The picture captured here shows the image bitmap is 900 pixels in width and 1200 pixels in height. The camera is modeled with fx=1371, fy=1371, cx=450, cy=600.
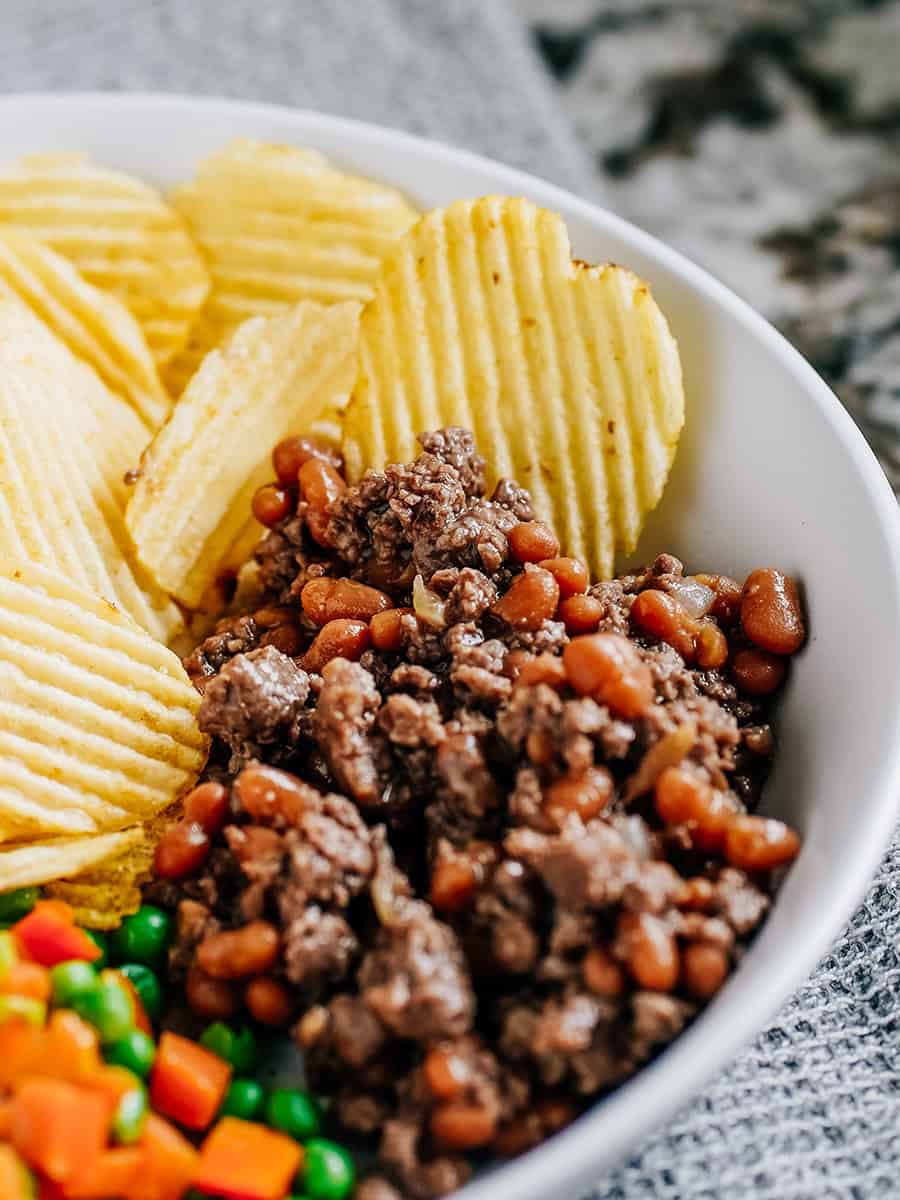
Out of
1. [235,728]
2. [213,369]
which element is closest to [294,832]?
[235,728]

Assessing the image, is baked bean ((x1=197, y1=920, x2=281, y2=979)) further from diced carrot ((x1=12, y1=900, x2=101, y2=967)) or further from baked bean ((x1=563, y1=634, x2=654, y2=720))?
baked bean ((x1=563, y1=634, x2=654, y2=720))

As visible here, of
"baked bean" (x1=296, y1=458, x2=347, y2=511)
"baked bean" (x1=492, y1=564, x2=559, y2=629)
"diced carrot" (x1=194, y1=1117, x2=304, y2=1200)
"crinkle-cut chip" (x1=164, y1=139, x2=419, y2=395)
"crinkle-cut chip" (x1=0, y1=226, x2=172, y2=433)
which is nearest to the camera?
"diced carrot" (x1=194, y1=1117, x2=304, y2=1200)

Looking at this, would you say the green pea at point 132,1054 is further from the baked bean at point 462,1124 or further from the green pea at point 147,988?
the baked bean at point 462,1124

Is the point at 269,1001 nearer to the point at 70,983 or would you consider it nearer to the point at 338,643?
the point at 70,983

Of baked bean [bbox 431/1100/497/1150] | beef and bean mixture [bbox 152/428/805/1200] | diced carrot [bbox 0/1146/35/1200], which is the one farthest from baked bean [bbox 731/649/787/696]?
diced carrot [bbox 0/1146/35/1200]

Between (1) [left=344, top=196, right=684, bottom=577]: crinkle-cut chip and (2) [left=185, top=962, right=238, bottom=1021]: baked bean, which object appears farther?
(1) [left=344, top=196, right=684, bottom=577]: crinkle-cut chip

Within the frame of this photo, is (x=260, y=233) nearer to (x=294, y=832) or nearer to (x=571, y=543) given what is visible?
(x=571, y=543)

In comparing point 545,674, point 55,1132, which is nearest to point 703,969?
point 545,674
